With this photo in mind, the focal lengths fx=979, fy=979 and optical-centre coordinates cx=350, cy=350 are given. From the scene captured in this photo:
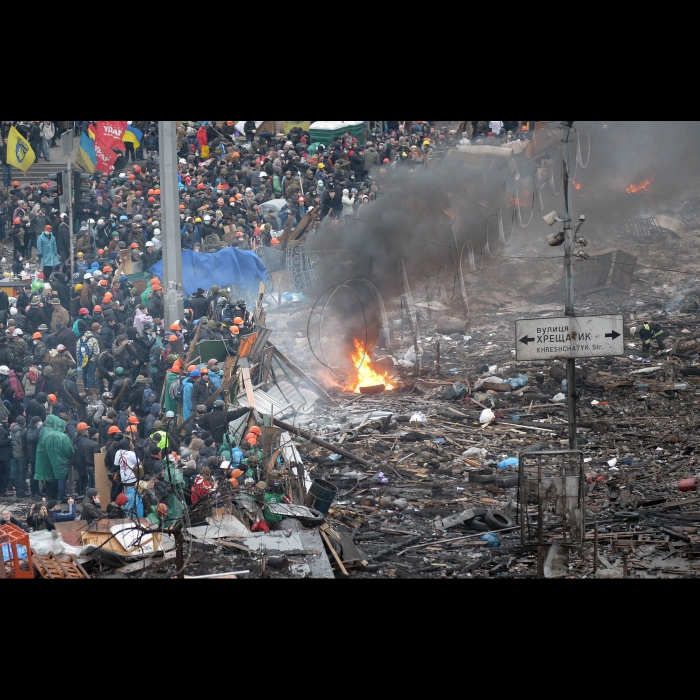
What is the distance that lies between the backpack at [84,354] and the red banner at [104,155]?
5.34 m

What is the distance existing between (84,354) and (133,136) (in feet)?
22.4

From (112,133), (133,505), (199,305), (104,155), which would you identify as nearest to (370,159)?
(112,133)

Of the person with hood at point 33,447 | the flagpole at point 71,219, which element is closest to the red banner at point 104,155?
the flagpole at point 71,219

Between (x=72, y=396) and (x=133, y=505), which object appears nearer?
(x=133, y=505)

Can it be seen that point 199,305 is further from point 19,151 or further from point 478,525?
point 478,525

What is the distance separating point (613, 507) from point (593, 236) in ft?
36.0

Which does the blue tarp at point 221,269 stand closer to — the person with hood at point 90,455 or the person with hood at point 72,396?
the person with hood at point 72,396

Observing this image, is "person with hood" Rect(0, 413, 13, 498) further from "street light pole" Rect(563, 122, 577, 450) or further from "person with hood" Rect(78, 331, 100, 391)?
"street light pole" Rect(563, 122, 577, 450)

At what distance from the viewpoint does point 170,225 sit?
14094 millimetres

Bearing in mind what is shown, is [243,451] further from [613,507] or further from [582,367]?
[582,367]

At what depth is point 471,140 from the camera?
22.6m

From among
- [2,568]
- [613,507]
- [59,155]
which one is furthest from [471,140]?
[2,568]

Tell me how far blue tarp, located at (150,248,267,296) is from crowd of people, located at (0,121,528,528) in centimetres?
40

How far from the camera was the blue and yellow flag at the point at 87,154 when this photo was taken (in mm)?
18297
